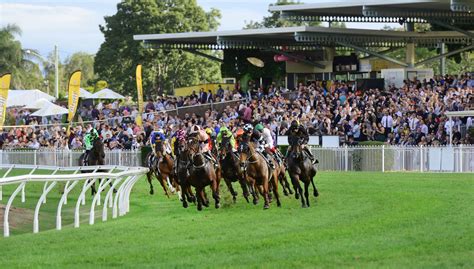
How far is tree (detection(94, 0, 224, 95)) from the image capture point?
257ft

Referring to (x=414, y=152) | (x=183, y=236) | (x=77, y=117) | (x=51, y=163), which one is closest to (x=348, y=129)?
(x=414, y=152)

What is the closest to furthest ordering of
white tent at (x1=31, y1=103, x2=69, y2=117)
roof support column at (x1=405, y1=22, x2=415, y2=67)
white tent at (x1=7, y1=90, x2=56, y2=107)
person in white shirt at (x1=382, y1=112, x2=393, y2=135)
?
person in white shirt at (x1=382, y1=112, x2=393, y2=135) < roof support column at (x1=405, y1=22, x2=415, y2=67) < white tent at (x1=31, y1=103, x2=69, y2=117) < white tent at (x1=7, y1=90, x2=56, y2=107)

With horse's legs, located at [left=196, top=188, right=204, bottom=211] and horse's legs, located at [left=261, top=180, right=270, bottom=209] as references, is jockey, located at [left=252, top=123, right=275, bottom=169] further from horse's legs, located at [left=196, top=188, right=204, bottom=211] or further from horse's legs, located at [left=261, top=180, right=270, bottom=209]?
horse's legs, located at [left=196, top=188, right=204, bottom=211]

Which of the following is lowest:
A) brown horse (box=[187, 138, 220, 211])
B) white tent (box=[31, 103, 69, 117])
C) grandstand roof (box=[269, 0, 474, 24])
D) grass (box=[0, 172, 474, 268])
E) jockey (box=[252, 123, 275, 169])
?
grass (box=[0, 172, 474, 268])

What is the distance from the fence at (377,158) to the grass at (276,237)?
10245 mm

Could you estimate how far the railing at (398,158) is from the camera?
111 ft

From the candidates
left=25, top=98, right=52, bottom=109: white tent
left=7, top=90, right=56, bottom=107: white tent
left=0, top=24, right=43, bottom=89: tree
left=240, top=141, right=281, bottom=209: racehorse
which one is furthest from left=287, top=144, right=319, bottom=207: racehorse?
left=0, top=24, right=43, bottom=89: tree

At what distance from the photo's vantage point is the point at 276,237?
15.5m

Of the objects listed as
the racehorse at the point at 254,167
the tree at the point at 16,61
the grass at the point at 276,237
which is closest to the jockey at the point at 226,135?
the racehorse at the point at 254,167

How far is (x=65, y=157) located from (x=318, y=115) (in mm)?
9346

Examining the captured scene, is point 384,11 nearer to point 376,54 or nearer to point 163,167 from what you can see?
point 376,54

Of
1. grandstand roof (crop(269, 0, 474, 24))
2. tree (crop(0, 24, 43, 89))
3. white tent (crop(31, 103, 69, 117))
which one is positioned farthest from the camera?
tree (crop(0, 24, 43, 89))

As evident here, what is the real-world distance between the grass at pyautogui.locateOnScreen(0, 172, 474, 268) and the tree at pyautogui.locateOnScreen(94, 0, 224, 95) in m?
55.2

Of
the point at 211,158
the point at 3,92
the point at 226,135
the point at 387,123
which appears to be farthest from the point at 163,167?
the point at 3,92
